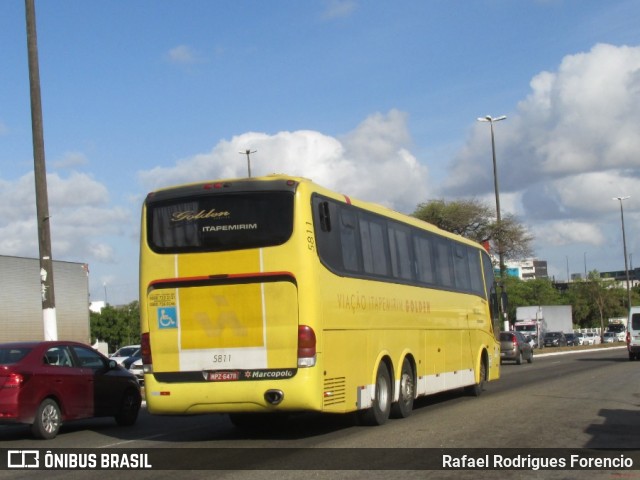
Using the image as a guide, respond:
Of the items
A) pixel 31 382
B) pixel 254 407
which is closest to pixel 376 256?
pixel 254 407

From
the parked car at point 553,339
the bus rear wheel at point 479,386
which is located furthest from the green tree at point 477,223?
the bus rear wheel at point 479,386

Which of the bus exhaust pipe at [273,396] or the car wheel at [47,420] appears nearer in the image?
the bus exhaust pipe at [273,396]

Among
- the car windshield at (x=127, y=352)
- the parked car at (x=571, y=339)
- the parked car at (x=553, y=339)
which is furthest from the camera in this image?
the parked car at (x=571, y=339)

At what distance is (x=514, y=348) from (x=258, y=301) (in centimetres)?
2986

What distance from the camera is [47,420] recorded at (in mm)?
13977

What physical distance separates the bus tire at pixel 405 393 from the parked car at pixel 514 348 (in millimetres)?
25148

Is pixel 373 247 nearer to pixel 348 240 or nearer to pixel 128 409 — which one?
pixel 348 240

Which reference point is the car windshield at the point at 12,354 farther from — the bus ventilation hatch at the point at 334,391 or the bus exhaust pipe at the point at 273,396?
the bus ventilation hatch at the point at 334,391

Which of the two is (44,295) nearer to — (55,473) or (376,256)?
(376,256)

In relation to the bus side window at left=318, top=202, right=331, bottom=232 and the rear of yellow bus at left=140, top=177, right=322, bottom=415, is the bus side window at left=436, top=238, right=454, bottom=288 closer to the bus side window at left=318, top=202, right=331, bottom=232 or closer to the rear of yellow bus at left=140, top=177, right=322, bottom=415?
the bus side window at left=318, top=202, right=331, bottom=232

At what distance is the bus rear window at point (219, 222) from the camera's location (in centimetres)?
1270

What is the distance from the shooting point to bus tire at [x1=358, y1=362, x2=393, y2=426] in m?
14.4

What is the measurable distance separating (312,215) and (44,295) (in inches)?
368

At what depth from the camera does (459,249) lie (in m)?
20.6
